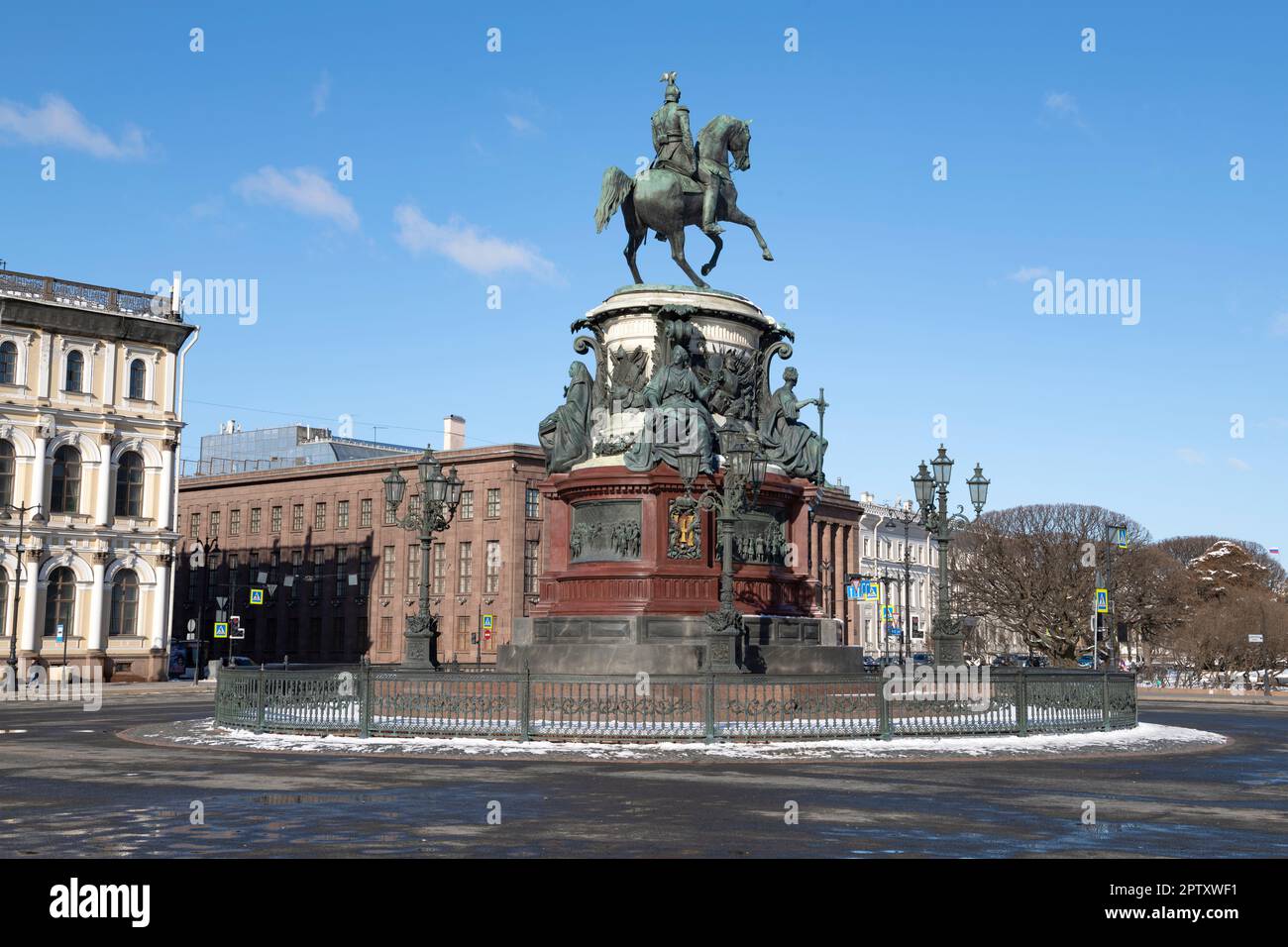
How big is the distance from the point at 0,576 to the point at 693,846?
54215 millimetres

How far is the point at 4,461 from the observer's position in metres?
57.5

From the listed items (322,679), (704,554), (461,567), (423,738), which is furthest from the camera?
(461,567)

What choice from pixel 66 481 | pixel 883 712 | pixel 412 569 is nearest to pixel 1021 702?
pixel 883 712

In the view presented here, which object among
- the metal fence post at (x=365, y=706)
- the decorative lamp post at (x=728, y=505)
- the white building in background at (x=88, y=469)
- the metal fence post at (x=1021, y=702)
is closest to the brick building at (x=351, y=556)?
the white building in background at (x=88, y=469)

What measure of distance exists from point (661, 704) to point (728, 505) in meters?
4.11

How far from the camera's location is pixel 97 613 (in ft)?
194

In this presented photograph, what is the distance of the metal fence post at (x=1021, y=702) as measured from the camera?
23125 mm

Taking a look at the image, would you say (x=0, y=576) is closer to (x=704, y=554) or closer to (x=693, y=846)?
(x=704, y=554)

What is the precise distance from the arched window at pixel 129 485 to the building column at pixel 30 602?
187 inches

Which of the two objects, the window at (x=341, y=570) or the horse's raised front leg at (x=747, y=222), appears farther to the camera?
the window at (x=341, y=570)

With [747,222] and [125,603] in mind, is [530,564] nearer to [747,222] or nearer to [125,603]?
[125,603]

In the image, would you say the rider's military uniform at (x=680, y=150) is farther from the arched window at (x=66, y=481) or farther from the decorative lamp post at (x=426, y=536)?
the arched window at (x=66, y=481)
